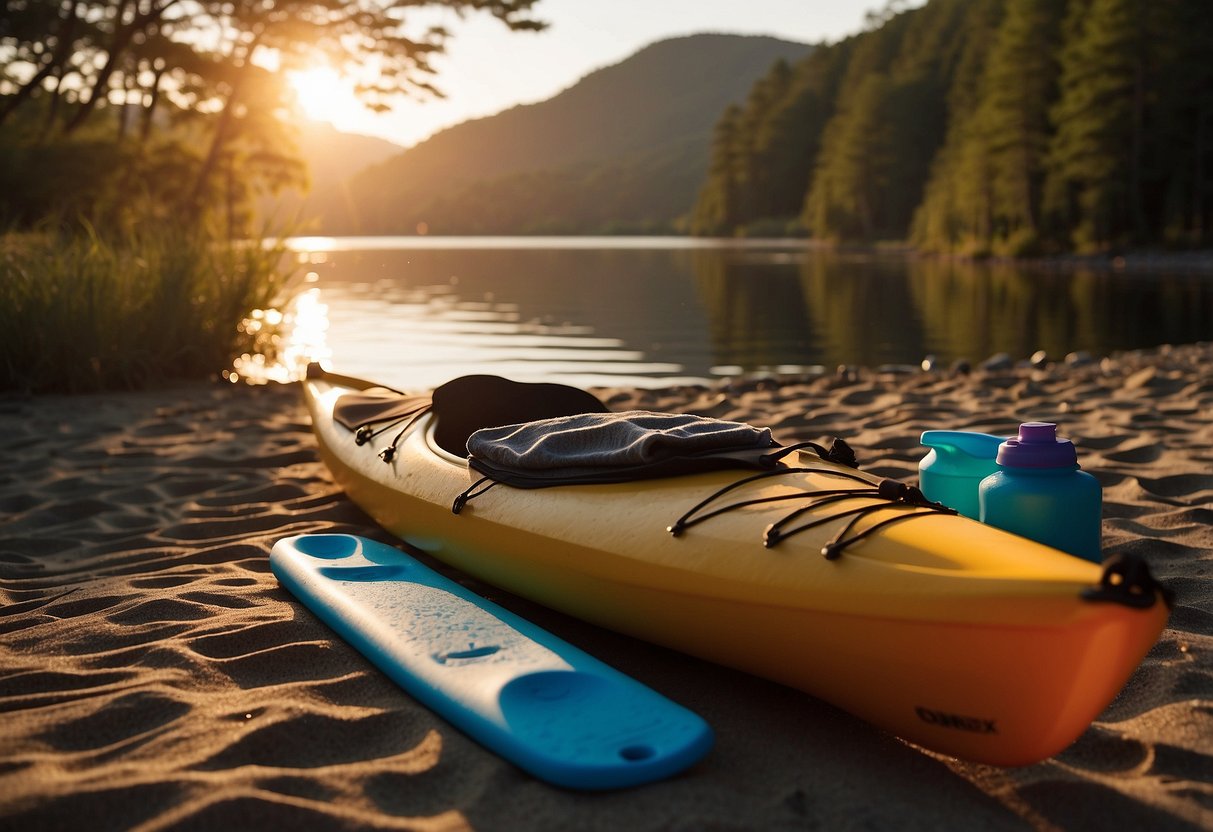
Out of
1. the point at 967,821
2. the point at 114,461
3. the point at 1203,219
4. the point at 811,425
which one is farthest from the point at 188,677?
the point at 1203,219

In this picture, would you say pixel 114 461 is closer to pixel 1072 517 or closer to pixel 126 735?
pixel 126 735

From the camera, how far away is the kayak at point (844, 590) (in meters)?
1.62

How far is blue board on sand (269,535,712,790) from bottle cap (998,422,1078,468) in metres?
0.97

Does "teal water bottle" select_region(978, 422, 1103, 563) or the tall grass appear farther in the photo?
the tall grass

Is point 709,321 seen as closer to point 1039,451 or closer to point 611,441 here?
point 611,441

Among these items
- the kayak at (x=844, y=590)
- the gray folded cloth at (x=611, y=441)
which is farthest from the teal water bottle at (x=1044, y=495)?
the gray folded cloth at (x=611, y=441)

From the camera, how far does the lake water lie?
386 inches

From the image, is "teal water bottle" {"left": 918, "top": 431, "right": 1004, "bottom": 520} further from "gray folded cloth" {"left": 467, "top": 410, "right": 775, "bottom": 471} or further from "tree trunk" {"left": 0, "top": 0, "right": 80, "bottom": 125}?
"tree trunk" {"left": 0, "top": 0, "right": 80, "bottom": 125}

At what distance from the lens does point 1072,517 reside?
7.44 feet

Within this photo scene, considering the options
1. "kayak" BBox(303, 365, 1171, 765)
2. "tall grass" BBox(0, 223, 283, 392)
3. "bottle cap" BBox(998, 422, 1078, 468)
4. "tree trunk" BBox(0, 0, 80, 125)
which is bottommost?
"kayak" BBox(303, 365, 1171, 765)

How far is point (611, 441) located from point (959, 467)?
3.04ft

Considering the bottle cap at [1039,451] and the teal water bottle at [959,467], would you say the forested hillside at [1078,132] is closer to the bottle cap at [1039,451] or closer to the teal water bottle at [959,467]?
the teal water bottle at [959,467]

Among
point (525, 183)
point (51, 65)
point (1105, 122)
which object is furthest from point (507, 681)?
point (525, 183)

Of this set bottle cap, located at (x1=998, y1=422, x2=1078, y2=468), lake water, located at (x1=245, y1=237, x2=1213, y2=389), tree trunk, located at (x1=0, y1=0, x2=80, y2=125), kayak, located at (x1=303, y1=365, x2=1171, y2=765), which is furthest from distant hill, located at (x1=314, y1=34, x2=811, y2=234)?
bottle cap, located at (x1=998, y1=422, x2=1078, y2=468)
